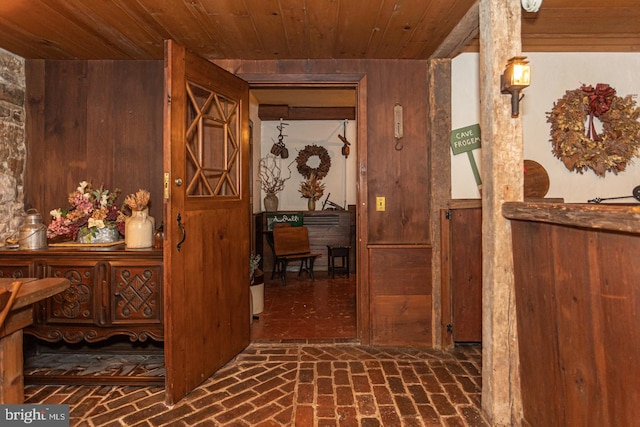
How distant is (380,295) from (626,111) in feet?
8.45

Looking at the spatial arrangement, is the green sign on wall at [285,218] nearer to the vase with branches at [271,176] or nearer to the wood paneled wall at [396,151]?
the vase with branches at [271,176]

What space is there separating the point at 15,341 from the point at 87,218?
147 centimetres

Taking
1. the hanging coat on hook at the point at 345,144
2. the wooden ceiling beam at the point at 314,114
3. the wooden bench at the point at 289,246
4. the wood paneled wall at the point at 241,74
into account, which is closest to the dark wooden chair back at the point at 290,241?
the wooden bench at the point at 289,246

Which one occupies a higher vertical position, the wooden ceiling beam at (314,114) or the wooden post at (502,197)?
→ the wooden ceiling beam at (314,114)

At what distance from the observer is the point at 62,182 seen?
2857 mm

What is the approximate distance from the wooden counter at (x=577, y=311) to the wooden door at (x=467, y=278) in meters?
1.06

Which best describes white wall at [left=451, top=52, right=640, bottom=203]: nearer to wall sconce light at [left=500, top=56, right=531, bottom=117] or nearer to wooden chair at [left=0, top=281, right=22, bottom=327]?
wall sconce light at [left=500, top=56, right=531, bottom=117]

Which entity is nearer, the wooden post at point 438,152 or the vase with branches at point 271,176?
the wooden post at point 438,152

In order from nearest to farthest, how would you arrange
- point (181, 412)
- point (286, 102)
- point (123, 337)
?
point (181, 412) < point (123, 337) < point (286, 102)

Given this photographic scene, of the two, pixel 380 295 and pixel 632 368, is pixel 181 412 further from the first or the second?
pixel 632 368

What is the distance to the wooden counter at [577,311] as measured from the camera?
1139 mm

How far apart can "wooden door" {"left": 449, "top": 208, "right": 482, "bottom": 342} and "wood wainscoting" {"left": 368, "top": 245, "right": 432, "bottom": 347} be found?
222 millimetres

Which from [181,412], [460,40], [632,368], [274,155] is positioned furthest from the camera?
[274,155]

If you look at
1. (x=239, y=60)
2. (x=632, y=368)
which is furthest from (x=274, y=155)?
(x=632, y=368)
